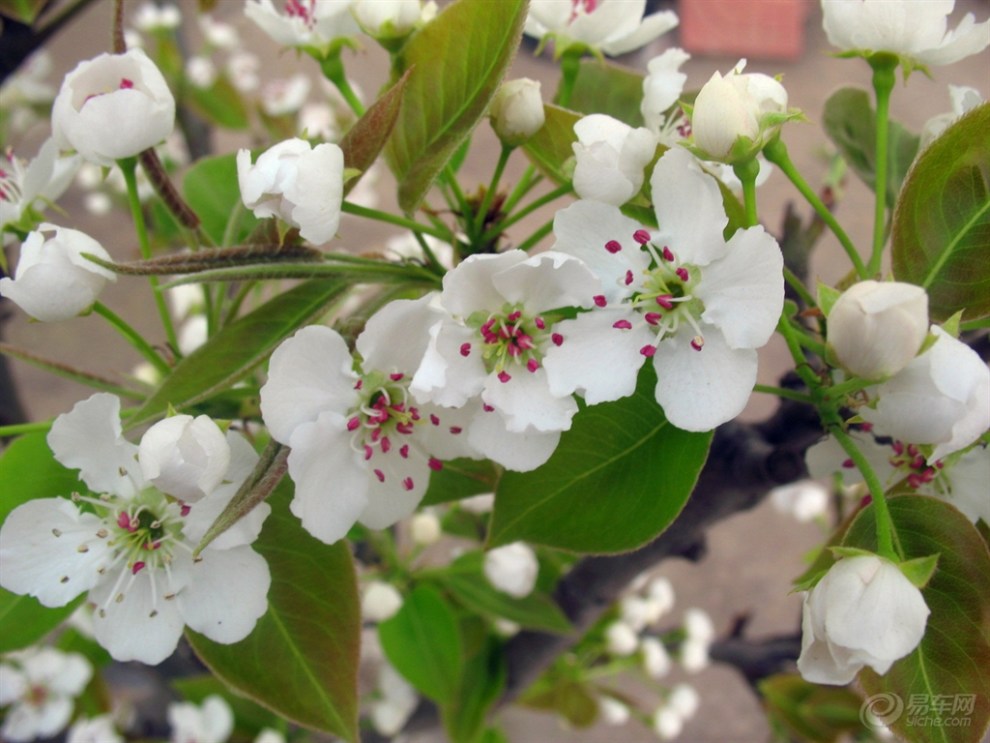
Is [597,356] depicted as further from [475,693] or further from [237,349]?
[475,693]

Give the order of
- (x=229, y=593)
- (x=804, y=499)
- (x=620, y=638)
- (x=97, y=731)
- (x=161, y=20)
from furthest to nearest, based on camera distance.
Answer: (x=161, y=20), (x=804, y=499), (x=620, y=638), (x=97, y=731), (x=229, y=593)

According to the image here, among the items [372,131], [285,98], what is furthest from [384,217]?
[285,98]

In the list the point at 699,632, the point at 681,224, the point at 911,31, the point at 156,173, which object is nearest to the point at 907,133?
the point at 911,31

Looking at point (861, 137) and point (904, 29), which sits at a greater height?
point (904, 29)

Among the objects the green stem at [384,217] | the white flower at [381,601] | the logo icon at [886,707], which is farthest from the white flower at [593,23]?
the white flower at [381,601]

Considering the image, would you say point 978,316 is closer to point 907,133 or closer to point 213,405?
point 907,133

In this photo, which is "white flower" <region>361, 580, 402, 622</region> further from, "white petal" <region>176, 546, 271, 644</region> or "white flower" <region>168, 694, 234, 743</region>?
"white petal" <region>176, 546, 271, 644</region>

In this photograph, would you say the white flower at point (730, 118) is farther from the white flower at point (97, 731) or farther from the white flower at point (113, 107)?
the white flower at point (97, 731)
